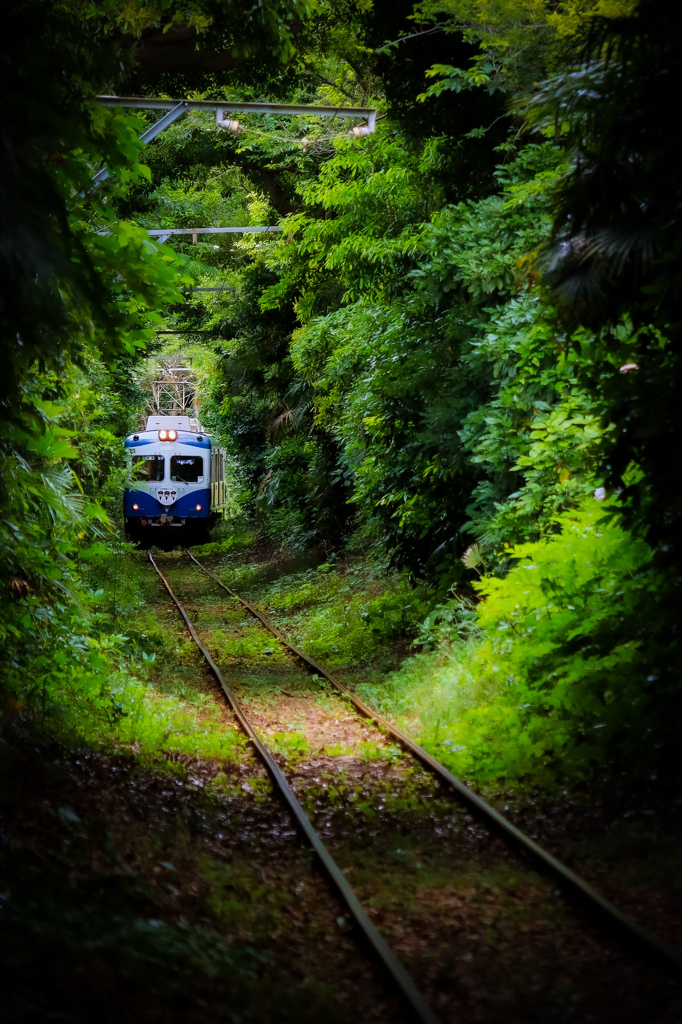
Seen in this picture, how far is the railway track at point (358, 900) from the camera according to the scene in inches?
153

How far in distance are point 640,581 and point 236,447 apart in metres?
23.7

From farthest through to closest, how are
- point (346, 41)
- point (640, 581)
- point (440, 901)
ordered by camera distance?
point (346, 41)
point (640, 581)
point (440, 901)

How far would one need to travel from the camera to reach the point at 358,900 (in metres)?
4.88

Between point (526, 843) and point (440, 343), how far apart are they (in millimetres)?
6549

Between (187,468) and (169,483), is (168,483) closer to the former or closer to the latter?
(169,483)

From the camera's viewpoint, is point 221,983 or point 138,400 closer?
point 221,983

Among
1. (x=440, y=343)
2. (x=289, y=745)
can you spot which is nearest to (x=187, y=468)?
(x=440, y=343)

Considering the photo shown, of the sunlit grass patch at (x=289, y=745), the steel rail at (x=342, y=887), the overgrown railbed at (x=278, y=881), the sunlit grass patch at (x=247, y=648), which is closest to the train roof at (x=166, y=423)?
the sunlit grass patch at (x=247, y=648)

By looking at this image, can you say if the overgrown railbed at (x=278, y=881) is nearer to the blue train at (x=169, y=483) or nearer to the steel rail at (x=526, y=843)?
the steel rail at (x=526, y=843)

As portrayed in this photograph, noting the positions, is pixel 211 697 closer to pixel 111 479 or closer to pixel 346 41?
pixel 111 479

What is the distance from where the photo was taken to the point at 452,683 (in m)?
8.60

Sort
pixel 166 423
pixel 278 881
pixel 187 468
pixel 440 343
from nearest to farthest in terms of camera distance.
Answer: pixel 278 881, pixel 440 343, pixel 187 468, pixel 166 423

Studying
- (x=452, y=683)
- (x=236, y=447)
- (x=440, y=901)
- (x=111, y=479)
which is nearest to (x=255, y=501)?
(x=236, y=447)

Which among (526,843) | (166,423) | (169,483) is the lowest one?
(526,843)
